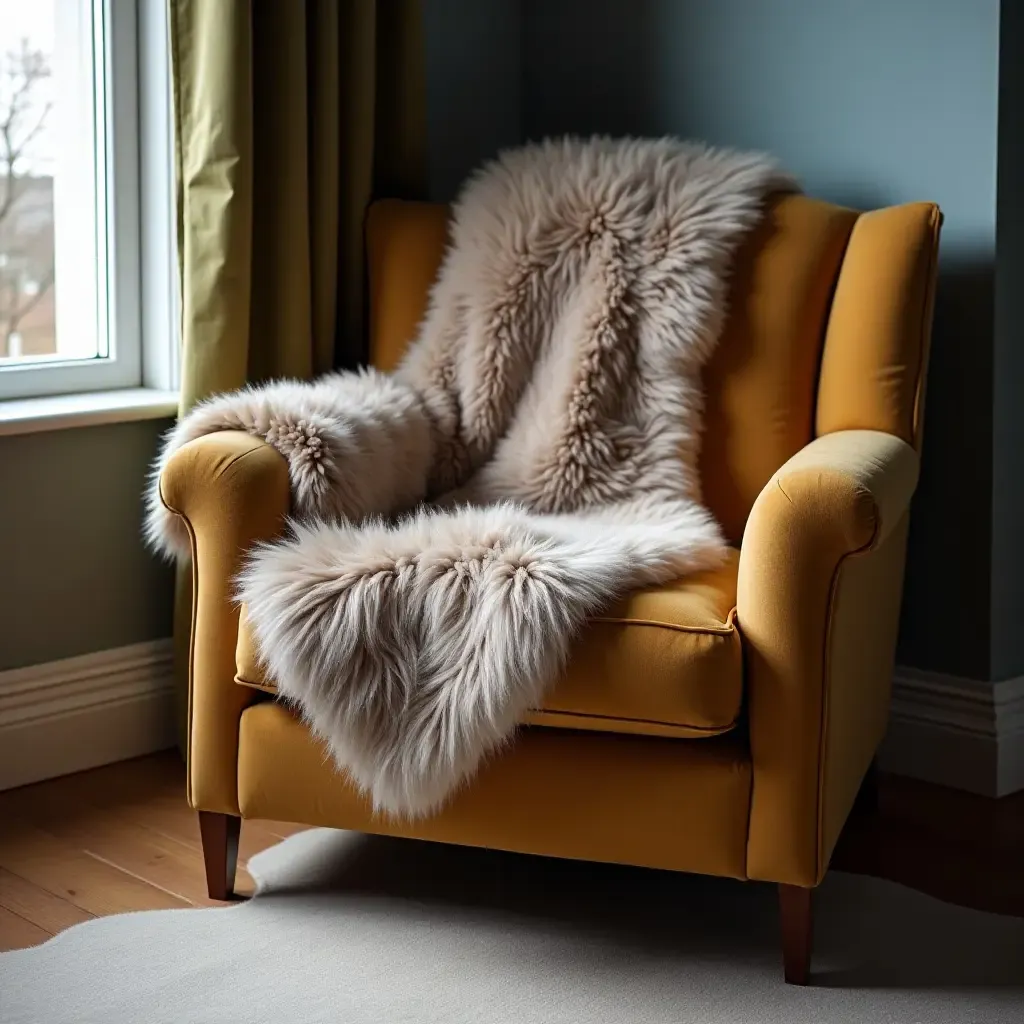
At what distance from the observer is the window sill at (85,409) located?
238cm

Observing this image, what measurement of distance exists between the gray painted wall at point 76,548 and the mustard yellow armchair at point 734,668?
0.59 meters

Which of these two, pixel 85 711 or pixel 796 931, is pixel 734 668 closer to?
pixel 796 931

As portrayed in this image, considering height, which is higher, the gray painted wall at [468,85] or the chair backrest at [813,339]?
the gray painted wall at [468,85]

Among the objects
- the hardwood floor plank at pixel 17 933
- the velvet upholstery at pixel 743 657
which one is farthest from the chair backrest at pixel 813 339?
the hardwood floor plank at pixel 17 933

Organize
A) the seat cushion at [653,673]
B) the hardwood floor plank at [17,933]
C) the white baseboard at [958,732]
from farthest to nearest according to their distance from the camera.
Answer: the white baseboard at [958,732] → the hardwood floor plank at [17,933] → the seat cushion at [653,673]

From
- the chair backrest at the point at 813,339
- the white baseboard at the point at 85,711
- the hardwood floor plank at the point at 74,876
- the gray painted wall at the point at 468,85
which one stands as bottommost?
the hardwood floor plank at the point at 74,876

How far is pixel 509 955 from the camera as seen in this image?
1875 mm

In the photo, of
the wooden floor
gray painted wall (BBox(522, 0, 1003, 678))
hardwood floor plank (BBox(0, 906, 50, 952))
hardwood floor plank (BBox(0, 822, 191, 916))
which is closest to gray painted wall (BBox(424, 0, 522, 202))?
gray painted wall (BBox(522, 0, 1003, 678))

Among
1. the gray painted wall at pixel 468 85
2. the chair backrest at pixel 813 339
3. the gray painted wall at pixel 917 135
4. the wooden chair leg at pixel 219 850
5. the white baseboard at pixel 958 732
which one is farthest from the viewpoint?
the gray painted wall at pixel 468 85

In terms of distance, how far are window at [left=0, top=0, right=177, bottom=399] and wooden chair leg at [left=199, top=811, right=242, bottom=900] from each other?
92 centimetres

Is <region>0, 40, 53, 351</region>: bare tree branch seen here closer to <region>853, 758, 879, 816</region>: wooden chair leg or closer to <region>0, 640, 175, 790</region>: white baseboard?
<region>0, 640, 175, 790</region>: white baseboard

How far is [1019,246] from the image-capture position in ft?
7.80

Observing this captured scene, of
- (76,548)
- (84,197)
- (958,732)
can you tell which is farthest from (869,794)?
(84,197)

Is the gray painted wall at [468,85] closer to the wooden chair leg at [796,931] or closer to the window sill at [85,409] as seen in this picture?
the window sill at [85,409]
